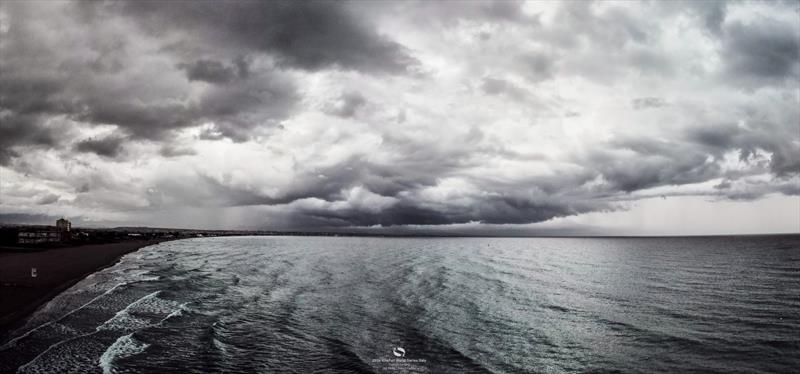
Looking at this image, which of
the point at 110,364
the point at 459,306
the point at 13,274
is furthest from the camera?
the point at 13,274

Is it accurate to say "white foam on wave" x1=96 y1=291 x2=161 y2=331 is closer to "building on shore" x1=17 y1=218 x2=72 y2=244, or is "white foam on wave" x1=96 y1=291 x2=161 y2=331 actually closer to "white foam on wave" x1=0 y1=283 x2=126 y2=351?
"white foam on wave" x1=0 y1=283 x2=126 y2=351

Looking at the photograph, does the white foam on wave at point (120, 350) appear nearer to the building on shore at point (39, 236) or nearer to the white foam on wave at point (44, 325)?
the white foam on wave at point (44, 325)

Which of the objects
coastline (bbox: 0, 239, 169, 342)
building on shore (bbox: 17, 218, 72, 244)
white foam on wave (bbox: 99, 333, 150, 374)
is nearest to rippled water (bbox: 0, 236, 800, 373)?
white foam on wave (bbox: 99, 333, 150, 374)

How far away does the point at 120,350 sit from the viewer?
22969mm

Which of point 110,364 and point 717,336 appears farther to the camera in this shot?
point 717,336

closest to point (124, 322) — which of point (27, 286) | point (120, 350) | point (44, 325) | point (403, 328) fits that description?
point (44, 325)

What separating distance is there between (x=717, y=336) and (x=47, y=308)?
4751 centimetres

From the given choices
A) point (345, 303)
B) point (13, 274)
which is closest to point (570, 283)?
point (345, 303)

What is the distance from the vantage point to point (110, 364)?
2077 cm

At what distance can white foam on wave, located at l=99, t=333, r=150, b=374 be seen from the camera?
20673 millimetres

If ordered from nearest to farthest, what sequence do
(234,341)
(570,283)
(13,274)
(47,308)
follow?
1. (234,341)
2. (47,308)
3. (13,274)
4. (570,283)

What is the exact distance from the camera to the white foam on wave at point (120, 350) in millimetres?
20673

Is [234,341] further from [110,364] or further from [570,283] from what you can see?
[570,283]

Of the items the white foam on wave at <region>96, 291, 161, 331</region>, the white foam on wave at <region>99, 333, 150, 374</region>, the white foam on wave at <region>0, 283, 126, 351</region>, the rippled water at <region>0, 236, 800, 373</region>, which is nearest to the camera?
the white foam on wave at <region>99, 333, 150, 374</region>
